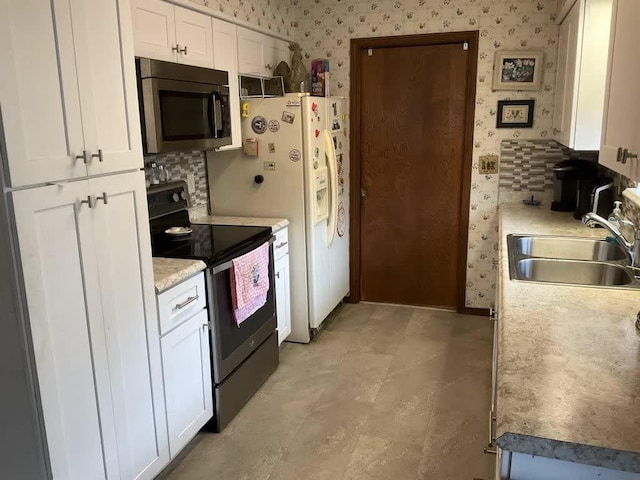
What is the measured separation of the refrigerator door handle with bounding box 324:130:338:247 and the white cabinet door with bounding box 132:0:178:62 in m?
1.29

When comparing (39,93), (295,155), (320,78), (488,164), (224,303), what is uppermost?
(320,78)

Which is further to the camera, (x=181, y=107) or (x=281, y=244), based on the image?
(x=281, y=244)

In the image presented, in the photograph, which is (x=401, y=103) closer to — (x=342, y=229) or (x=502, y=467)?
(x=342, y=229)

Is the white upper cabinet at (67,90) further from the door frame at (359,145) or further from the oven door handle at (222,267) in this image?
A: the door frame at (359,145)

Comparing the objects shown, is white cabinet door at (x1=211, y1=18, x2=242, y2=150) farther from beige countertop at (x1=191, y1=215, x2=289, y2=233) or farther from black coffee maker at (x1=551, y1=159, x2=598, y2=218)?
black coffee maker at (x1=551, y1=159, x2=598, y2=218)

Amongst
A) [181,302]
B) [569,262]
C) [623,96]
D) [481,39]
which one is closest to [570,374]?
[623,96]

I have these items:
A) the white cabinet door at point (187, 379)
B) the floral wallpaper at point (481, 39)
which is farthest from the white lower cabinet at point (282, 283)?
the floral wallpaper at point (481, 39)

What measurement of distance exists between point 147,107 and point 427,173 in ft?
7.90

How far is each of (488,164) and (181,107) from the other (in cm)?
238

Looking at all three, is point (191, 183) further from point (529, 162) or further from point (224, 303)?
point (529, 162)

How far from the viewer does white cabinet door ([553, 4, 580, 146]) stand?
9.12 feet

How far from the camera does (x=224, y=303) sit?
2.60 m

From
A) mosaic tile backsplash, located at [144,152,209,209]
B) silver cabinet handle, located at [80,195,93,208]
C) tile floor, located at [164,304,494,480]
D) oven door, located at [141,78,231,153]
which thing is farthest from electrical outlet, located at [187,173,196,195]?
silver cabinet handle, located at [80,195,93,208]

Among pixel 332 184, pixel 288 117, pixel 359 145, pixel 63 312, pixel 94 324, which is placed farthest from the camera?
pixel 359 145
